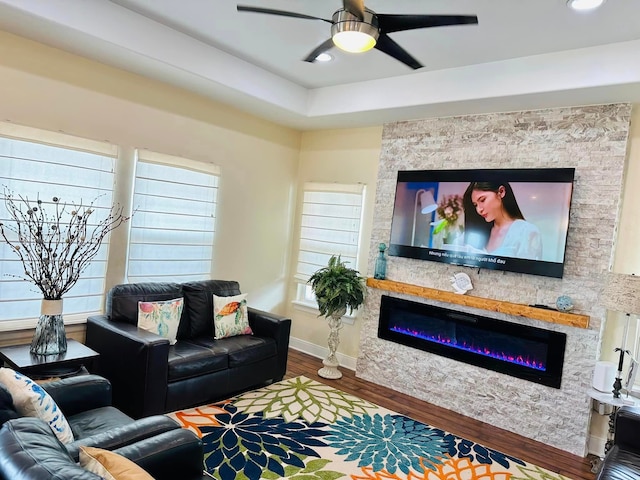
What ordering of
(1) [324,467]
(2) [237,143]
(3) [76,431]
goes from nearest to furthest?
(3) [76,431] → (1) [324,467] → (2) [237,143]

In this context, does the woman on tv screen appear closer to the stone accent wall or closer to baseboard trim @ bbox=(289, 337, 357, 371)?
the stone accent wall

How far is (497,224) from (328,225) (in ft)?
6.84

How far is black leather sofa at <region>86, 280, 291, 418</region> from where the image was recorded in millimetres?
3164

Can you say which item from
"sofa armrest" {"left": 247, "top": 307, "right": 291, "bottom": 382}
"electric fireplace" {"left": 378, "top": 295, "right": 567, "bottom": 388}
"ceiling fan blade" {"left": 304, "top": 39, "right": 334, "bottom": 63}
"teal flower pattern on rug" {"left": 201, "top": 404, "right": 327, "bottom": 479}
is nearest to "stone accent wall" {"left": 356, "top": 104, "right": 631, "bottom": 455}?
"electric fireplace" {"left": 378, "top": 295, "right": 567, "bottom": 388}

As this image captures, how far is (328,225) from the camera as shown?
17.4 ft

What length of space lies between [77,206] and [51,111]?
79 cm

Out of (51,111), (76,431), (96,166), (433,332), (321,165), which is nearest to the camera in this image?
(76,431)

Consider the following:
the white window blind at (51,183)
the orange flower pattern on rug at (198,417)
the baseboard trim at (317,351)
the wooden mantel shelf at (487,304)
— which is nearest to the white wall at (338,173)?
the baseboard trim at (317,351)

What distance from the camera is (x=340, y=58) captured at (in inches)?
148

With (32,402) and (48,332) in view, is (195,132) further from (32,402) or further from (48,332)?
(32,402)

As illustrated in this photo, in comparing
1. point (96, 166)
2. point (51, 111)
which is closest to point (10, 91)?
point (51, 111)

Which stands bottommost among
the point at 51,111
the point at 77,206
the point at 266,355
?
the point at 266,355

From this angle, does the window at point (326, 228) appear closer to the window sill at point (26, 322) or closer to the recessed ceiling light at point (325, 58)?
the recessed ceiling light at point (325, 58)

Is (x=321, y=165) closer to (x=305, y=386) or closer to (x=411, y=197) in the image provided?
(x=411, y=197)
